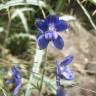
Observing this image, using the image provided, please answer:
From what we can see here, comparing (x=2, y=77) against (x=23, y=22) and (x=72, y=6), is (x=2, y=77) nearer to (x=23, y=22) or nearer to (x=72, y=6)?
(x=23, y=22)

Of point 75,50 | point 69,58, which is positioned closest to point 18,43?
point 75,50

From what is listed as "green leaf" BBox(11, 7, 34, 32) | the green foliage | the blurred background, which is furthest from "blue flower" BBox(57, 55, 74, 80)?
the green foliage

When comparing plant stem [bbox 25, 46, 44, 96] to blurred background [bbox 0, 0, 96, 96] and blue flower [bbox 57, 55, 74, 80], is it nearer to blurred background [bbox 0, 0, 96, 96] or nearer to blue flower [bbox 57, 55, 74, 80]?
blue flower [bbox 57, 55, 74, 80]

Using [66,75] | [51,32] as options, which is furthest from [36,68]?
[51,32]

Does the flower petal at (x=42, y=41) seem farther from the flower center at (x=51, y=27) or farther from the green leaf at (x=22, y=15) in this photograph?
the green leaf at (x=22, y=15)

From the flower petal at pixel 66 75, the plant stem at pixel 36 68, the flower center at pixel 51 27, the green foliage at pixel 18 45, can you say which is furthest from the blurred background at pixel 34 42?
the flower center at pixel 51 27

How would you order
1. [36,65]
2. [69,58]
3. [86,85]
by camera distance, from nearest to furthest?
[69,58], [36,65], [86,85]

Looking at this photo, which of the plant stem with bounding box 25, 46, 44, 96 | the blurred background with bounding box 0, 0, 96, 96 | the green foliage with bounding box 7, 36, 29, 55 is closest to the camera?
the plant stem with bounding box 25, 46, 44, 96

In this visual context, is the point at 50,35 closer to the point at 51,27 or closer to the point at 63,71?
the point at 51,27
